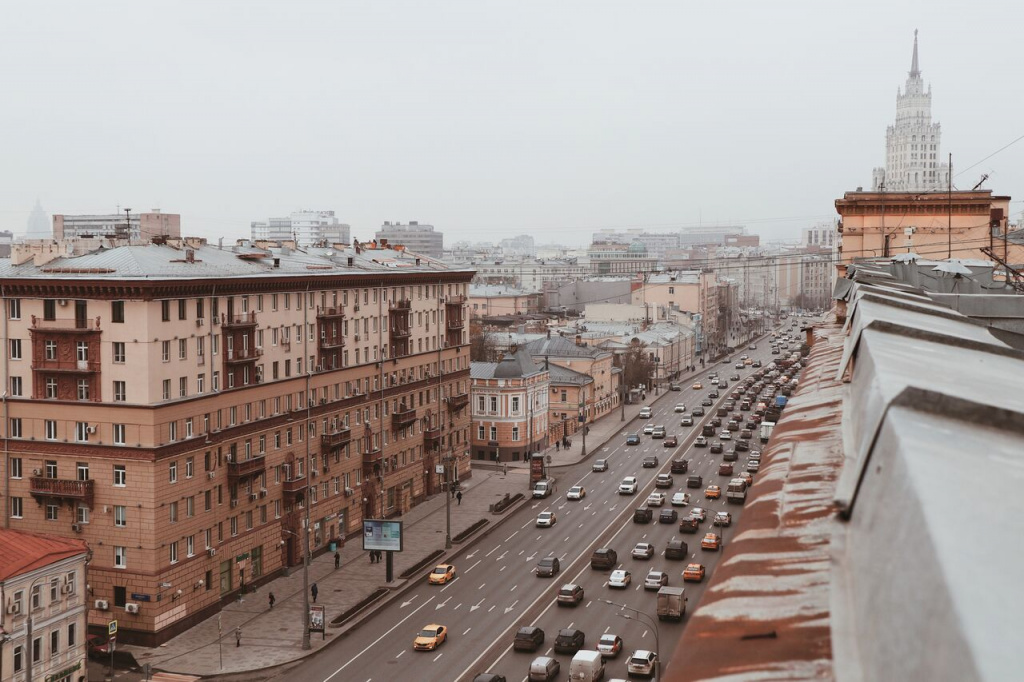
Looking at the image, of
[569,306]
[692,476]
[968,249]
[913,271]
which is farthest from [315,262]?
[569,306]

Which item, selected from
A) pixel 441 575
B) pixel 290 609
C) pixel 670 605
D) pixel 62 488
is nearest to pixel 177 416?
pixel 62 488

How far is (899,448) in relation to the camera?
2.80 meters

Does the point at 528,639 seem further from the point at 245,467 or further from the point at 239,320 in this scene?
the point at 239,320

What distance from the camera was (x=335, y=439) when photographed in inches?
2109

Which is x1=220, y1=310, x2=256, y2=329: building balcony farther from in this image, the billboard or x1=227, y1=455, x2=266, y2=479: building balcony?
the billboard

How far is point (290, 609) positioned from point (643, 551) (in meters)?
17.0

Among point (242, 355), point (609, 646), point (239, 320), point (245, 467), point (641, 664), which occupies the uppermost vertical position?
point (239, 320)

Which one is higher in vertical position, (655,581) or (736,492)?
(736,492)

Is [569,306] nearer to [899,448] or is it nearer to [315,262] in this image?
[315,262]

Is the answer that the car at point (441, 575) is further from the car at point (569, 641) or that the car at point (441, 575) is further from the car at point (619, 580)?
the car at point (569, 641)

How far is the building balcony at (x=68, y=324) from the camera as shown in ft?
135

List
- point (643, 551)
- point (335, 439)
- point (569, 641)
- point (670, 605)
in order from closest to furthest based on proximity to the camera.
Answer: point (569, 641)
point (670, 605)
point (643, 551)
point (335, 439)

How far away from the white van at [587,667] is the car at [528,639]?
10.3 ft

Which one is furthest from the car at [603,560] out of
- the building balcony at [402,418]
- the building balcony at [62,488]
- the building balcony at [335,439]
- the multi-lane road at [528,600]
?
the building balcony at [62,488]
